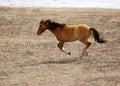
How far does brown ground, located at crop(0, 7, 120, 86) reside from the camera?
1188cm

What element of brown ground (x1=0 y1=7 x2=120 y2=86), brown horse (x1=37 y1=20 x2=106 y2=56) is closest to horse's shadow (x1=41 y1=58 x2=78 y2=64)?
brown ground (x1=0 y1=7 x2=120 y2=86)

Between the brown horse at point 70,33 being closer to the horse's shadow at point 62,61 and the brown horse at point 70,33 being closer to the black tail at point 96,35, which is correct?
the black tail at point 96,35

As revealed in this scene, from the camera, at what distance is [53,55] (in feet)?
45.6

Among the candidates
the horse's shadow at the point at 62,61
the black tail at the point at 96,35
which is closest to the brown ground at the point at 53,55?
the horse's shadow at the point at 62,61

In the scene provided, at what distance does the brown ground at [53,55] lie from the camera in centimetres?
1188

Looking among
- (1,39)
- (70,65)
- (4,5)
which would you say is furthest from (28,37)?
(4,5)

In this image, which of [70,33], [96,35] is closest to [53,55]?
[70,33]

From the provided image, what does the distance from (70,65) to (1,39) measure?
3.58 metres

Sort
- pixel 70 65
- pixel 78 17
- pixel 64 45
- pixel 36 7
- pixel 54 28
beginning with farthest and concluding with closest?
pixel 36 7, pixel 78 17, pixel 64 45, pixel 54 28, pixel 70 65

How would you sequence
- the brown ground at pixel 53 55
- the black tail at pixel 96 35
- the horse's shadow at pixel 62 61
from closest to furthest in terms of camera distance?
the brown ground at pixel 53 55
the horse's shadow at pixel 62 61
the black tail at pixel 96 35

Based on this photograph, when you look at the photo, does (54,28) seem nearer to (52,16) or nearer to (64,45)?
(64,45)

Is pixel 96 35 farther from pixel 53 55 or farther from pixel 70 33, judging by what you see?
pixel 53 55

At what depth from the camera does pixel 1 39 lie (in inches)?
622

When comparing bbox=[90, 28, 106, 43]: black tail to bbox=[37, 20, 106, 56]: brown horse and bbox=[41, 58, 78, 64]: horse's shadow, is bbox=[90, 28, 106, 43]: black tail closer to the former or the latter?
A: bbox=[37, 20, 106, 56]: brown horse
